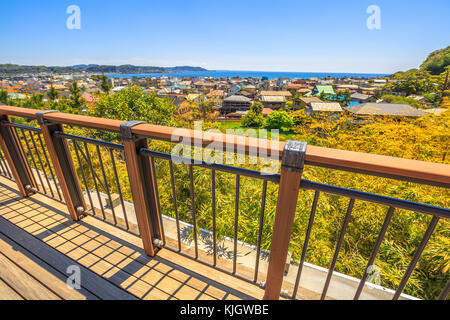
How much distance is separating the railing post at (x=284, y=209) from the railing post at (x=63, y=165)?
199 centimetres

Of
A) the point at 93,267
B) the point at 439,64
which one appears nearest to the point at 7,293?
the point at 93,267

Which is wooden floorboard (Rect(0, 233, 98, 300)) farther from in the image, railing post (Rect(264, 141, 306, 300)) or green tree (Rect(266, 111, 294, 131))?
green tree (Rect(266, 111, 294, 131))

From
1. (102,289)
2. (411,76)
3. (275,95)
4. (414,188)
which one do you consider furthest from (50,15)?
(411,76)

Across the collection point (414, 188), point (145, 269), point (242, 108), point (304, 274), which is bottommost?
point (242, 108)

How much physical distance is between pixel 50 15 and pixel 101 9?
3.64 meters

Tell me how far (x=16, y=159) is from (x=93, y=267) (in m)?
1.84

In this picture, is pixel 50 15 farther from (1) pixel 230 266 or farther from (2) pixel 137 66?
(2) pixel 137 66

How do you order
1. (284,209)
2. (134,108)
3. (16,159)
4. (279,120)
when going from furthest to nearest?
(279,120), (134,108), (16,159), (284,209)

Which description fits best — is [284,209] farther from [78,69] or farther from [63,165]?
[78,69]

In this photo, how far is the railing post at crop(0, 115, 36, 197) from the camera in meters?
2.28

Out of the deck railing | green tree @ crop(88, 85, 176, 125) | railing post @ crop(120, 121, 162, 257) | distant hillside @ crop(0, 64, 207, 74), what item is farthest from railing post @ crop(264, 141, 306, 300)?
distant hillside @ crop(0, 64, 207, 74)

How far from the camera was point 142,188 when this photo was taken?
5.02 ft

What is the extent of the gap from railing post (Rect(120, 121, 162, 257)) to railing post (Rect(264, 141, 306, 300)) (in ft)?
3.23

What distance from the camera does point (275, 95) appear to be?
52.9m
